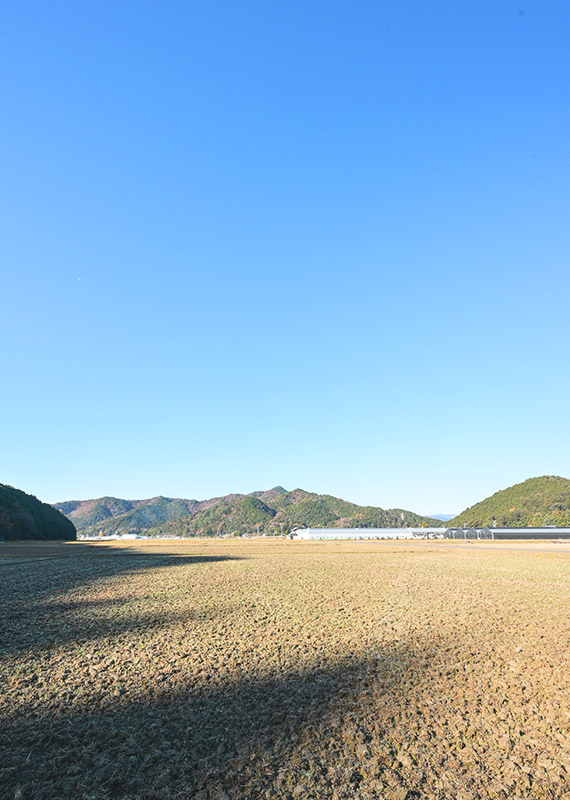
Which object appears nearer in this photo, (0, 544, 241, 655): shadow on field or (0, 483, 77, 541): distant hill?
(0, 544, 241, 655): shadow on field

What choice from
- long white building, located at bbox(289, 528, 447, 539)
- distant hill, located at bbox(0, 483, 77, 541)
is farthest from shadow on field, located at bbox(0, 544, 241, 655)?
long white building, located at bbox(289, 528, 447, 539)

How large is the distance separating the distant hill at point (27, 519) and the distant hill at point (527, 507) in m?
148

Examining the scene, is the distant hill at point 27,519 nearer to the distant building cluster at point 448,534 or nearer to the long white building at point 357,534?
the distant building cluster at point 448,534

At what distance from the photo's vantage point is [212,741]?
4879 mm

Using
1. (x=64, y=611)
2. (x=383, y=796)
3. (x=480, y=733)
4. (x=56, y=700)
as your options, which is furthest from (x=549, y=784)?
(x=64, y=611)

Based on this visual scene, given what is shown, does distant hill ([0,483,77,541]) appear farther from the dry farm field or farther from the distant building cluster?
the dry farm field

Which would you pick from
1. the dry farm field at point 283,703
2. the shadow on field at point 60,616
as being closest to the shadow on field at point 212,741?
the dry farm field at point 283,703

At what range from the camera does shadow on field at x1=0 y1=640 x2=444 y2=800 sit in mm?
4047

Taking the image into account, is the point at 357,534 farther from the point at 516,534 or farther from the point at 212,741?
the point at 212,741

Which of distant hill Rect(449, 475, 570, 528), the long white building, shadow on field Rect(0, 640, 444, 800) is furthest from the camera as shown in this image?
distant hill Rect(449, 475, 570, 528)

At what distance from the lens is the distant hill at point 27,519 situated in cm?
8606

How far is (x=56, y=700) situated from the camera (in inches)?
237

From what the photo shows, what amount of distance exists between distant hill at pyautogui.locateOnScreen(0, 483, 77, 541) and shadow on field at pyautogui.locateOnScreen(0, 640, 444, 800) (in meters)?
90.5

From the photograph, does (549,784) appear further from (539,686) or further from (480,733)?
(539,686)
